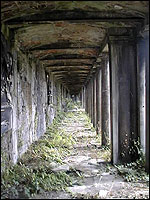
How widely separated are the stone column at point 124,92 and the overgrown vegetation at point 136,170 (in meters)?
0.21

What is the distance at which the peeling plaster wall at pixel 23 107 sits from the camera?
5.48m

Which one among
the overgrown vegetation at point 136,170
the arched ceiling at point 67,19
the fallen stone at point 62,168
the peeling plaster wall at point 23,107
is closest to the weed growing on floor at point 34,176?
the fallen stone at point 62,168

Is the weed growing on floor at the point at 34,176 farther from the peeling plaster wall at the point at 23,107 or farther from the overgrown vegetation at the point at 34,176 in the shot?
the peeling plaster wall at the point at 23,107

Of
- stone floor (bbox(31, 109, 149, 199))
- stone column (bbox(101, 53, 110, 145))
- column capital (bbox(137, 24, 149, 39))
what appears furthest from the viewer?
stone column (bbox(101, 53, 110, 145))

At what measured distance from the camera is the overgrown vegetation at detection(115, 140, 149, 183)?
4.72 meters

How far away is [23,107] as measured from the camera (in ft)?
22.1

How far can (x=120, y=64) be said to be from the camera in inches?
224

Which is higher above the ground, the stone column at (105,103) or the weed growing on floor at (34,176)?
the stone column at (105,103)

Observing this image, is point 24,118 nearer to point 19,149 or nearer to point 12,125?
point 19,149

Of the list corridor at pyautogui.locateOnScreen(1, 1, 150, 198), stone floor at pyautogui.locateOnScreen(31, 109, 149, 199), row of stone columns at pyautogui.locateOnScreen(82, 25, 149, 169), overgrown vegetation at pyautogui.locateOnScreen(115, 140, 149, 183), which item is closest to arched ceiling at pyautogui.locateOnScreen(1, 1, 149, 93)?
corridor at pyautogui.locateOnScreen(1, 1, 150, 198)

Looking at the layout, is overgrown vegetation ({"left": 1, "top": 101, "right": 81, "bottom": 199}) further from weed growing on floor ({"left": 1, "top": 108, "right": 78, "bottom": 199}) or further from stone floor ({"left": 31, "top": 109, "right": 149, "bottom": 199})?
stone floor ({"left": 31, "top": 109, "right": 149, "bottom": 199})

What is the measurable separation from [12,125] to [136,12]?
10.6ft

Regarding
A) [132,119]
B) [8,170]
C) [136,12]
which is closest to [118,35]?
[136,12]

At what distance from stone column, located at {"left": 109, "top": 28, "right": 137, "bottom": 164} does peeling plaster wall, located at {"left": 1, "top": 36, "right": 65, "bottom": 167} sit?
6.95 feet
